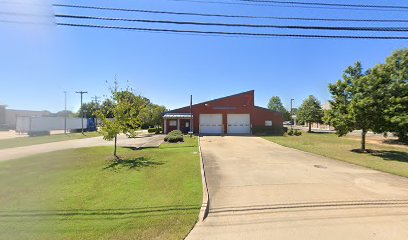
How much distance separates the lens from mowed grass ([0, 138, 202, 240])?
5348mm

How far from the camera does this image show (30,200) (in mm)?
7398

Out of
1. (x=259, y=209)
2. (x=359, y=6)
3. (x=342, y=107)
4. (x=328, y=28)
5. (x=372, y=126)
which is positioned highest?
(x=359, y=6)

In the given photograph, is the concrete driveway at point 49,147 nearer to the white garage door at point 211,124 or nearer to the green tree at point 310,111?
the white garage door at point 211,124

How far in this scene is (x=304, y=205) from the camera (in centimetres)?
689

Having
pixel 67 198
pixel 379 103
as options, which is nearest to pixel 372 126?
pixel 379 103

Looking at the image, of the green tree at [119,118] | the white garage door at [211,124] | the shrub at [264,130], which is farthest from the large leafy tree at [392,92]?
the white garage door at [211,124]

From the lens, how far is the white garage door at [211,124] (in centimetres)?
3875

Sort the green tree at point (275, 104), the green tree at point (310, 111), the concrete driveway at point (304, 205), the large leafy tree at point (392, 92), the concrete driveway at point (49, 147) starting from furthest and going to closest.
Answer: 1. the green tree at point (275, 104)
2. the green tree at point (310, 111)
3. the concrete driveway at point (49, 147)
4. the large leafy tree at point (392, 92)
5. the concrete driveway at point (304, 205)

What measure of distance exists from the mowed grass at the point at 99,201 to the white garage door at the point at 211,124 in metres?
26.1

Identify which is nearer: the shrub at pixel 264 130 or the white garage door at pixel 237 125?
the shrub at pixel 264 130

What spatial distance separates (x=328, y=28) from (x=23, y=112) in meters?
106

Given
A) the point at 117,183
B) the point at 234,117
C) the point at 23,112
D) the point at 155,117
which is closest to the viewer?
the point at 117,183

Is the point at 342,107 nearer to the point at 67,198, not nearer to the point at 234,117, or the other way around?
the point at 67,198

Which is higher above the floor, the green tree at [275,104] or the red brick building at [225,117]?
the green tree at [275,104]
